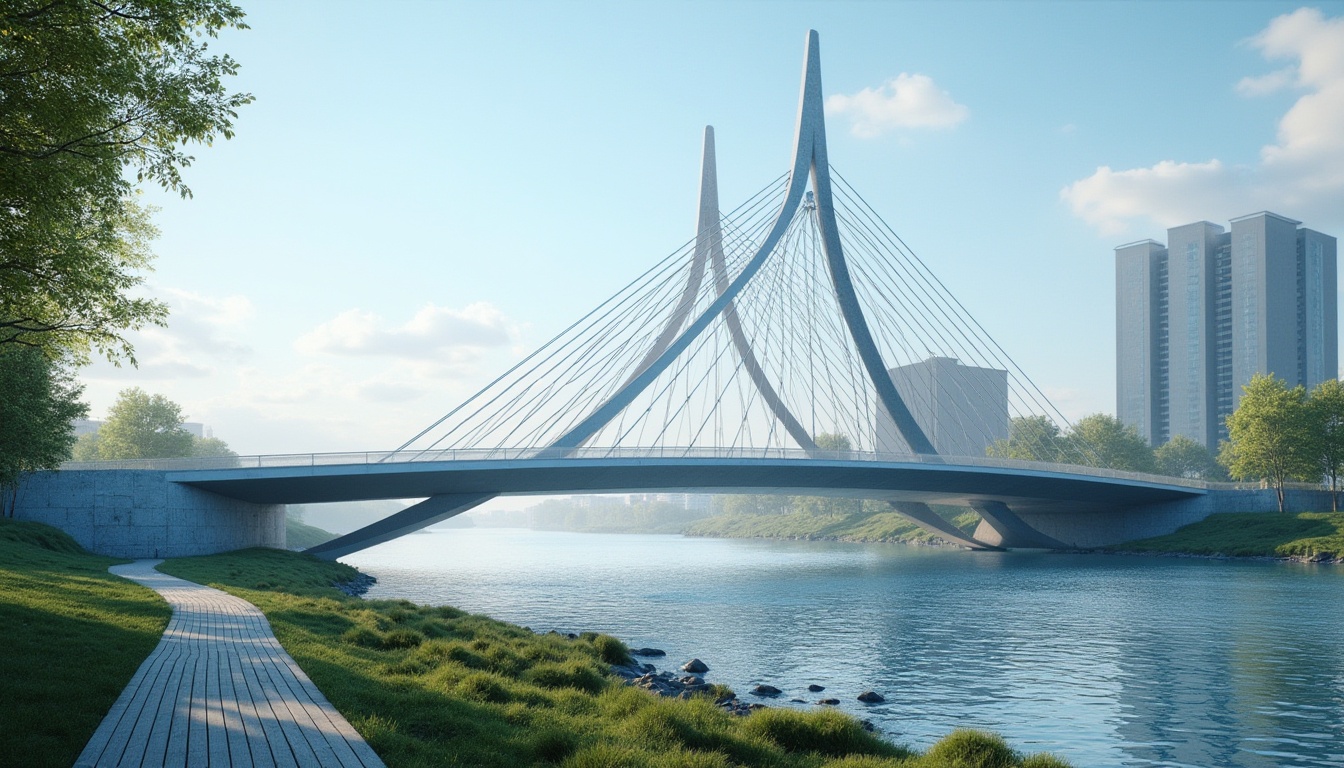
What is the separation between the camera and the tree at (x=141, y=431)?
252 ft

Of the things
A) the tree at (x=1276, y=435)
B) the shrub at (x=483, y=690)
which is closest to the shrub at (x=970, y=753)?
the shrub at (x=483, y=690)

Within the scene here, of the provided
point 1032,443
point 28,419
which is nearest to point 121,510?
point 28,419

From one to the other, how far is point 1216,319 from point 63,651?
7914 inches

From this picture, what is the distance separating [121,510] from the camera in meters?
41.7

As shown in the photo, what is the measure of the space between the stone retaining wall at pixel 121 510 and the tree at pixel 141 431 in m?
37.8

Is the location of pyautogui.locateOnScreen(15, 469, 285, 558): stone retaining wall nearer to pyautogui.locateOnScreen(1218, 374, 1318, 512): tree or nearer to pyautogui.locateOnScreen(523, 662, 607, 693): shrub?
pyautogui.locateOnScreen(523, 662, 607, 693): shrub

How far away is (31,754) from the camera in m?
8.03

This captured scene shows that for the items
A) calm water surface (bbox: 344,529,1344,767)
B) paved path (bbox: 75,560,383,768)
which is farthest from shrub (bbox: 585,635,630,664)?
paved path (bbox: 75,560,383,768)

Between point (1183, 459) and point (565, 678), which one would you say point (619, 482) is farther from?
point (1183, 459)

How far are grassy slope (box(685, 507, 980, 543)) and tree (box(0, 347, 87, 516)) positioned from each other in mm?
78548

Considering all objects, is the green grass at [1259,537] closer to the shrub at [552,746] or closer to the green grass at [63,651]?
the shrub at [552,746]

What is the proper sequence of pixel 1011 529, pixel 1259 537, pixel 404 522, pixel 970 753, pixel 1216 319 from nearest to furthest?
1. pixel 970 753
2. pixel 404 522
3. pixel 1259 537
4. pixel 1011 529
5. pixel 1216 319

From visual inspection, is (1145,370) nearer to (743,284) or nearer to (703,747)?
(743,284)

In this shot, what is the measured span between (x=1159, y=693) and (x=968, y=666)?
441 cm
